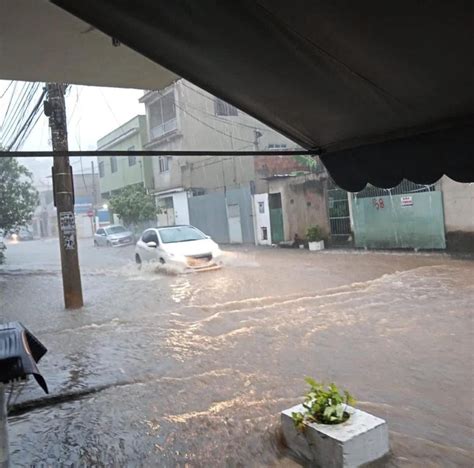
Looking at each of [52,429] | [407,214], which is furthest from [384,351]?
[407,214]

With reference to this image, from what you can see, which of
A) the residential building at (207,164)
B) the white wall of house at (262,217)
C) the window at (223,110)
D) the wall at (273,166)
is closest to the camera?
the white wall of house at (262,217)

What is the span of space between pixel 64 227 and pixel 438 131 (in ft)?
25.0

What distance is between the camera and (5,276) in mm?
16016

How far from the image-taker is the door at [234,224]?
2102cm

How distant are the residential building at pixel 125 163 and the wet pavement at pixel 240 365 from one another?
1941cm

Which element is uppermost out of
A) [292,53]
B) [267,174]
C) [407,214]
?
[267,174]

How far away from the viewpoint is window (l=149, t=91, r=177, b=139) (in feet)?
85.3

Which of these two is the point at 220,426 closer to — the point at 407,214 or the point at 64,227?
the point at 64,227

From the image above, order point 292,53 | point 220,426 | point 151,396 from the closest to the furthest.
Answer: point 292,53 < point 220,426 < point 151,396

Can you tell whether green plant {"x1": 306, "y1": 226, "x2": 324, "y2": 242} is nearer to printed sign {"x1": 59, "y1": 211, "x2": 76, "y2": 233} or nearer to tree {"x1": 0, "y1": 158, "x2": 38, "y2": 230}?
tree {"x1": 0, "y1": 158, "x2": 38, "y2": 230}

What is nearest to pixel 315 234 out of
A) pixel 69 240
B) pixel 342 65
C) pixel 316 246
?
pixel 316 246

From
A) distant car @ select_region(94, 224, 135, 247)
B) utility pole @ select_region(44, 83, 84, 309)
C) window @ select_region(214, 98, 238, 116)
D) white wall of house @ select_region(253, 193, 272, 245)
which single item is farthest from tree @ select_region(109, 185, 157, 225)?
utility pole @ select_region(44, 83, 84, 309)

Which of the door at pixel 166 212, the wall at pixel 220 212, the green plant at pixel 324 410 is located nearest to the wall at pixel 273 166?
the wall at pixel 220 212

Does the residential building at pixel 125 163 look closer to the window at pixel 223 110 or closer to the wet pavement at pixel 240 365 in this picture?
the window at pixel 223 110
